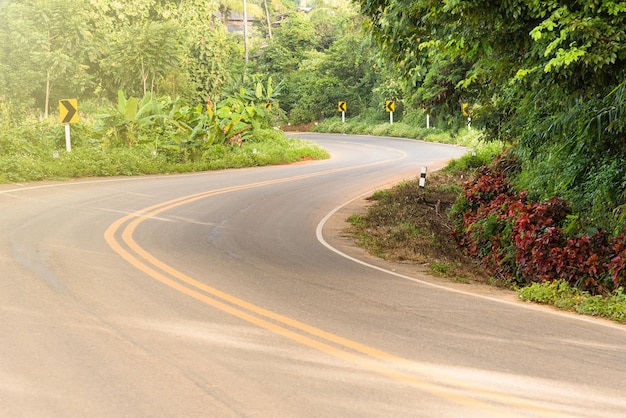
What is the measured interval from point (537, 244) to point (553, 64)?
382 cm

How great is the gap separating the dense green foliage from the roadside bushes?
0.33 m

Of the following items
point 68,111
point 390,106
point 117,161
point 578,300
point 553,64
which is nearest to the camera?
point 553,64

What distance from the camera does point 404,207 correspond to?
59.9 feet

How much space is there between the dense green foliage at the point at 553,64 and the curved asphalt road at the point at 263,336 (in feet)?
8.87

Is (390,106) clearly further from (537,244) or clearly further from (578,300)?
(578,300)

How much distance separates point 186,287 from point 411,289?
285 centimetres

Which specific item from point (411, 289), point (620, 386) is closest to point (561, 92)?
point (411, 289)

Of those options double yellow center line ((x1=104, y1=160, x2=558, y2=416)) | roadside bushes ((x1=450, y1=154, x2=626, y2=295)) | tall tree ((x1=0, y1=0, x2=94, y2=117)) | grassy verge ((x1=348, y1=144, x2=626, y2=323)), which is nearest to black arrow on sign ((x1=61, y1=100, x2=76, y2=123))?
grassy verge ((x1=348, y1=144, x2=626, y2=323))

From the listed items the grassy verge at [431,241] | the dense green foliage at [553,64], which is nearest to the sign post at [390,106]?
the grassy verge at [431,241]

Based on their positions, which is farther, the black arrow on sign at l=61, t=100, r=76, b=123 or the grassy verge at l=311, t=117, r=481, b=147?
the grassy verge at l=311, t=117, r=481, b=147

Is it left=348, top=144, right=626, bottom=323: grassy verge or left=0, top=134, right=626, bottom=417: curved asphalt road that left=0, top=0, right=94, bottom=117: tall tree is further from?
left=0, top=134, right=626, bottom=417: curved asphalt road

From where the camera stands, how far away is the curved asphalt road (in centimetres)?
548

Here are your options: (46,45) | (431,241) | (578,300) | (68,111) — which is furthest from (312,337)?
(46,45)

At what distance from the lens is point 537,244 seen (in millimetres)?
11688
